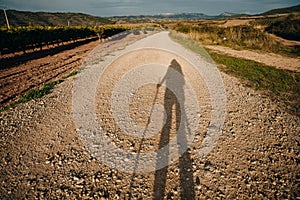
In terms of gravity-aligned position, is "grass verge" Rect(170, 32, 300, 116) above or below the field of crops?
below

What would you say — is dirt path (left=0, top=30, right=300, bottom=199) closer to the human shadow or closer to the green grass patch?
the human shadow

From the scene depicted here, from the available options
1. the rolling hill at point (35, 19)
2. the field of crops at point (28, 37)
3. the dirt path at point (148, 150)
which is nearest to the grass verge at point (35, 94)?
the dirt path at point (148, 150)

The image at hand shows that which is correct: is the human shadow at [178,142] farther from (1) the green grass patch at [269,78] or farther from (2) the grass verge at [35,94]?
(2) the grass verge at [35,94]

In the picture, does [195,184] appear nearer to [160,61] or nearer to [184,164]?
[184,164]

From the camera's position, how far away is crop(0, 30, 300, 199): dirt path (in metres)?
3.37

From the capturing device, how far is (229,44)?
67.2 ft

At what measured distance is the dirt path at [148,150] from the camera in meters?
3.37

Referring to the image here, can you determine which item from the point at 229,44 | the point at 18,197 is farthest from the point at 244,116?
the point at 229,44

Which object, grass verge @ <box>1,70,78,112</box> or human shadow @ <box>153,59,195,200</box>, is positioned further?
grass verge @ <box>1,70,78,112</box>

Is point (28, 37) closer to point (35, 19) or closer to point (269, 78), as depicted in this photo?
point (269, 78)

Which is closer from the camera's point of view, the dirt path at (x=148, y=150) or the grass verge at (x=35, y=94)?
the dirt path at (x=148, y=150)

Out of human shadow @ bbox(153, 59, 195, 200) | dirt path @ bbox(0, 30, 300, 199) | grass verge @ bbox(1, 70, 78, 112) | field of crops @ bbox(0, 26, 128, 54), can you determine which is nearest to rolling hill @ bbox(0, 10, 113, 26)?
field of crops @ bbox(0, 26, 128, 54)

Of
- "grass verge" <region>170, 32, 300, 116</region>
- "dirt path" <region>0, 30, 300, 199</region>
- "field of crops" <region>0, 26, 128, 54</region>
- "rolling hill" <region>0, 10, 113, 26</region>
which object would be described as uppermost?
"rolling hill" <region>0, 10, 113, 26</region>

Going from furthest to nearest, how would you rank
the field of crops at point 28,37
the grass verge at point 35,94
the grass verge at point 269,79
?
the field of crops at point 28,37 → the grass verge at point 35,94 → the grass verge at point 269,79
